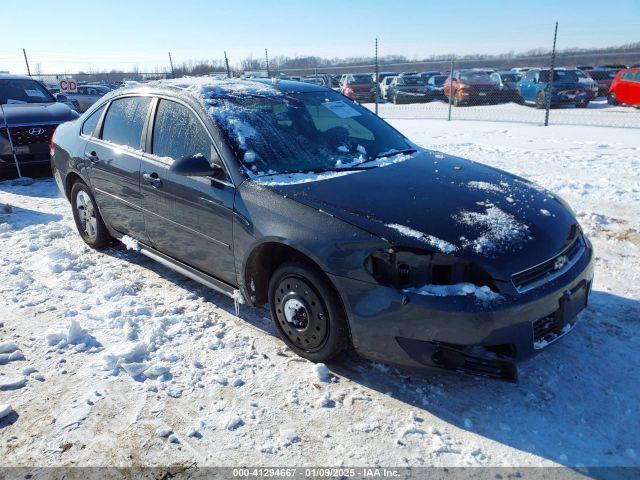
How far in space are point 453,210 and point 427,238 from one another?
→ 0.39m

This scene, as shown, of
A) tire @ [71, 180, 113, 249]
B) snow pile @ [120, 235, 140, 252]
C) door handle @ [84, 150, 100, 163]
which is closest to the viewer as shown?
snow pile @ [120, 235, 140, 252]

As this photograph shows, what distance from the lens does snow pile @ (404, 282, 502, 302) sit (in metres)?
2.48

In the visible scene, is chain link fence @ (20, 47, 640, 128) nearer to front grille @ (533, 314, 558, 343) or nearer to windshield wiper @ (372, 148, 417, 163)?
windshield wiper @ (372, 148, 417, 163)

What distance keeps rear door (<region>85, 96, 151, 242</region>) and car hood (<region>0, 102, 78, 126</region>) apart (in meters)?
4.50

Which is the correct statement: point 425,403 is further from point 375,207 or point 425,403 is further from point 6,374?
point 6,374

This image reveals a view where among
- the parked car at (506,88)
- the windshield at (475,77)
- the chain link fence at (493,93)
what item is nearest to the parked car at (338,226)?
the chain link fence at (493,93)

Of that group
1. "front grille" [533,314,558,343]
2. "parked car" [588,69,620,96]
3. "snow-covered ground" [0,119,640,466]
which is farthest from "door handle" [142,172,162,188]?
"parked car" [588,69,620,96]

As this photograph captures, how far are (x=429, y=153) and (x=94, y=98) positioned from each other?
22304 millimetres

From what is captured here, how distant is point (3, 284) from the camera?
441 cm

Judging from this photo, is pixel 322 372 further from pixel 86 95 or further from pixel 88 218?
pixel 86 95

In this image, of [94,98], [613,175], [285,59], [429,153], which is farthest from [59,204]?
[285,59]

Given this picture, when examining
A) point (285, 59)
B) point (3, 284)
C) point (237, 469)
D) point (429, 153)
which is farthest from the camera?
point (285, 59)

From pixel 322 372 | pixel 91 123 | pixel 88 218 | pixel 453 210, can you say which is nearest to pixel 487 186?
pixel 453 210

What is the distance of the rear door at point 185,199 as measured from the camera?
134 inches
